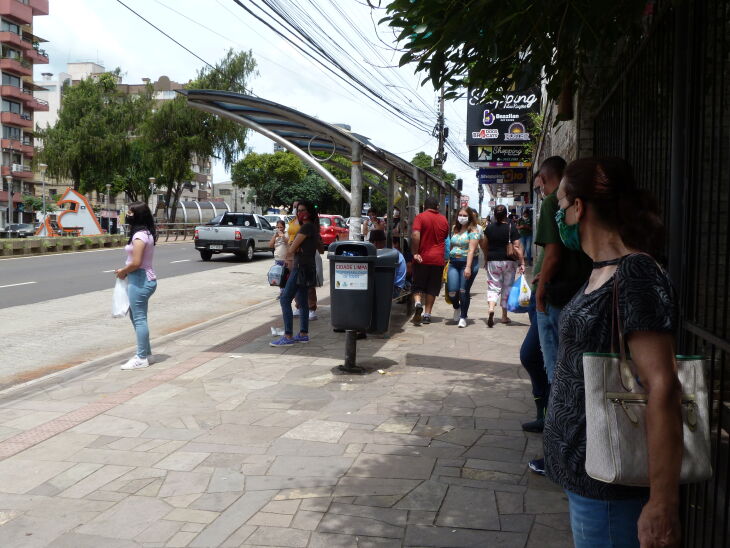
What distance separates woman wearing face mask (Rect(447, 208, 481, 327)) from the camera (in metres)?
9.75

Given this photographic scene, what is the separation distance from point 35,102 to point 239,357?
69.0m

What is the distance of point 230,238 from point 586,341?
911 inches

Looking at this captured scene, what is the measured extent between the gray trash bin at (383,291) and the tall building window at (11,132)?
218 feet

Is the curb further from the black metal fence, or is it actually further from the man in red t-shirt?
the black metal fence

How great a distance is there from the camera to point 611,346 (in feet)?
6.22

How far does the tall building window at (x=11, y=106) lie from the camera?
6406cm

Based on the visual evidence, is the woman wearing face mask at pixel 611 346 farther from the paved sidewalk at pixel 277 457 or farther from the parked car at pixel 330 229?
the parked car at pixel 330 229

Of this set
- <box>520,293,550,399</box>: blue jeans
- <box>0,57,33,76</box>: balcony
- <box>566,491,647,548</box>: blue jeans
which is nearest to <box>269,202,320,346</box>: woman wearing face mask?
<box>520,293,550,399</box>: blue jeans

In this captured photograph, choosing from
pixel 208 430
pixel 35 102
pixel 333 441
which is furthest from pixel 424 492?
pixel 35 102

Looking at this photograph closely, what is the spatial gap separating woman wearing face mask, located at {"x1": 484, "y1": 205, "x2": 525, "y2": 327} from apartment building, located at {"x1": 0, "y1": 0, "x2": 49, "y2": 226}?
59.7m

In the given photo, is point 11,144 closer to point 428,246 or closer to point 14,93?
point 14,93

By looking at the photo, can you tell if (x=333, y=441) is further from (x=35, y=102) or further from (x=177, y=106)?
(x=35, y=102)

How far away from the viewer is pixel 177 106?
46031 mm

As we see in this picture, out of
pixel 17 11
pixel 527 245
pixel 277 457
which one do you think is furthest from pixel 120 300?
pixel 17 11
